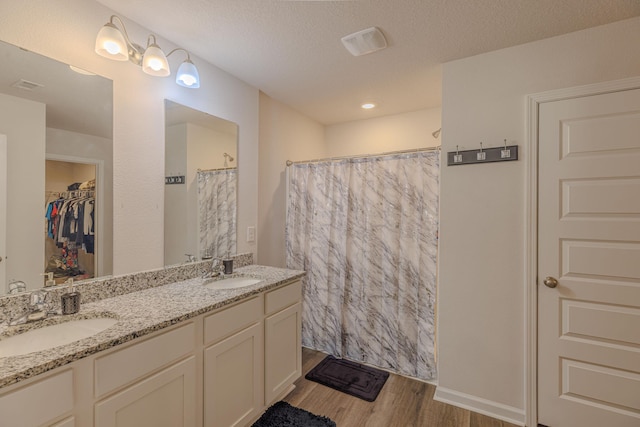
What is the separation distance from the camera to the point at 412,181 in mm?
2363

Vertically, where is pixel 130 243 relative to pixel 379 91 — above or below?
below

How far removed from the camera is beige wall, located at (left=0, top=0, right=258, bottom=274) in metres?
1.37

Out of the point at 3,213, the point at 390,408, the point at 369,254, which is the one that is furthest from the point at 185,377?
the point at 369,254

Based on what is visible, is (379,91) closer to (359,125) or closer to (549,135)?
(359,125)

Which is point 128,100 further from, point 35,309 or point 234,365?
point 234,365

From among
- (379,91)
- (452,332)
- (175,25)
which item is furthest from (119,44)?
(452,332)

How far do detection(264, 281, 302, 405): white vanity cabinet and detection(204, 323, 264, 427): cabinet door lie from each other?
76 mm

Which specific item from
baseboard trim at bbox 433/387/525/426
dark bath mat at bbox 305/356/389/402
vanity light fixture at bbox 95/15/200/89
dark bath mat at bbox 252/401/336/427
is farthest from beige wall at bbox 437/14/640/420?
vanity light fixture at bbox 95/15/200/89

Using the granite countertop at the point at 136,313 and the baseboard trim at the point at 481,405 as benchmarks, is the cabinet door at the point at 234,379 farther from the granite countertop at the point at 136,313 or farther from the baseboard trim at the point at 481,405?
the baseboard trim at the point at 481,405

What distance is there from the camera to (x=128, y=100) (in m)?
1.70

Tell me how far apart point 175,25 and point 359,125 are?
226 cm

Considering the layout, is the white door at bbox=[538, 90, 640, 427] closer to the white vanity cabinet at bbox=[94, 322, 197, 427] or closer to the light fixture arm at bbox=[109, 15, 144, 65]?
the white vanity cabinet at bbox=[94, 322, 197, 427]

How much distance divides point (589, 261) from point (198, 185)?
8.54 ft

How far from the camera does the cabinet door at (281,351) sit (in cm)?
190
